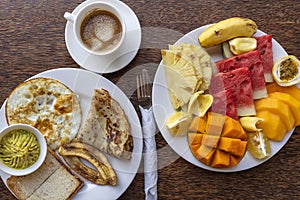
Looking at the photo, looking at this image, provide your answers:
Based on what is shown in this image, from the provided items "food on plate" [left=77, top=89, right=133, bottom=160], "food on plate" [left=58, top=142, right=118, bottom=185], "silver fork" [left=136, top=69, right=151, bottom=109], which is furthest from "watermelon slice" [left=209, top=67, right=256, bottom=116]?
"food on plate" [left=58, top=142, right=118, bottom=185]

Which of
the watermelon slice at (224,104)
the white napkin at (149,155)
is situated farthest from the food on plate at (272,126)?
the white napkin at (149,155)

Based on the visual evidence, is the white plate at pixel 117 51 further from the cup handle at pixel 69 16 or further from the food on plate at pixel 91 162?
the food on plate at pixel 91 162

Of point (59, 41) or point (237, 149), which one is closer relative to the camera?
point (237, 149)

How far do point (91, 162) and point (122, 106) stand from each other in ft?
0.78

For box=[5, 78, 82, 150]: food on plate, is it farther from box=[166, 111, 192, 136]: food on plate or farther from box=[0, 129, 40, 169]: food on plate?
box=[166, 111, 192, 136]: food on plate

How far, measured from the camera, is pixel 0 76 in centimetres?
178

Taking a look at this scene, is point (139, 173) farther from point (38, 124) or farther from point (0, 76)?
point (0, 76)

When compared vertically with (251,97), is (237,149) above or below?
below

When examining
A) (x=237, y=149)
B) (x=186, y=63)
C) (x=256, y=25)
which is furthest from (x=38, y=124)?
(x=256, y=25)

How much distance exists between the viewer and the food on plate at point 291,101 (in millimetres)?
1739

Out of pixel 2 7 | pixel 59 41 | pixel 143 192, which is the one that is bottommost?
pixel 143 192

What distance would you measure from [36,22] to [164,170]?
30.0 inches

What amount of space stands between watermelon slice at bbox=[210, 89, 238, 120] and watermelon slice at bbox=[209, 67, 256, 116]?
0.02 metres

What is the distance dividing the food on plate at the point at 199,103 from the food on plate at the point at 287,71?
27 centimetres
